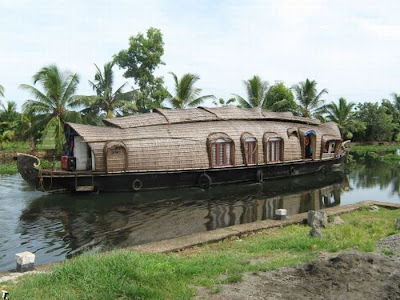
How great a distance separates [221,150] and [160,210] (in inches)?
185

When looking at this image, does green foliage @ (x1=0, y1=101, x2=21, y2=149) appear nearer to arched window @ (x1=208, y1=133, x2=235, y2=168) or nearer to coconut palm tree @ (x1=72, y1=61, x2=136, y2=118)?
coconut palm tree @ (x1=72, y1=61, x2=136, y2=118)

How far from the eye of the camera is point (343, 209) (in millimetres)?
9445

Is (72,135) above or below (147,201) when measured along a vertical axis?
above

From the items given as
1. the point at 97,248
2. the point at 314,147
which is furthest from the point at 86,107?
the point at 97,248

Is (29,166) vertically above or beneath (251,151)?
beneath

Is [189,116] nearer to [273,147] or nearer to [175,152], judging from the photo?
[175,152]

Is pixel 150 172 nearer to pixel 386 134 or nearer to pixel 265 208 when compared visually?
pixel 265 208

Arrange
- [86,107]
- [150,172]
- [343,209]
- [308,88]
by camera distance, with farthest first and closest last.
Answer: [308,88] < [86,107] < [150,172] < [343,209]

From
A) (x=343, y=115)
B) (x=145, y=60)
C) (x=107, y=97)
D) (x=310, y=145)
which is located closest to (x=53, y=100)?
(x=107, y=97)

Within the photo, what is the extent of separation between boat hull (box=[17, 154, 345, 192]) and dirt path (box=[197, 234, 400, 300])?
9.75 meters

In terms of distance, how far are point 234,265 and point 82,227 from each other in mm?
5941

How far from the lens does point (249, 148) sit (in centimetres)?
1647

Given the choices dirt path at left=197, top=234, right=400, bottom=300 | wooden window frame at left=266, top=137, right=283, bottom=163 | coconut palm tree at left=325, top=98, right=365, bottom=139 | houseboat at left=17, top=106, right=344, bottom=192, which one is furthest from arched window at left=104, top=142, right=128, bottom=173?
coconut palm tree at left=325, top=98, right=365, bottom=139

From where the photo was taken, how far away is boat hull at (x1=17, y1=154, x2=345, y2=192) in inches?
512
